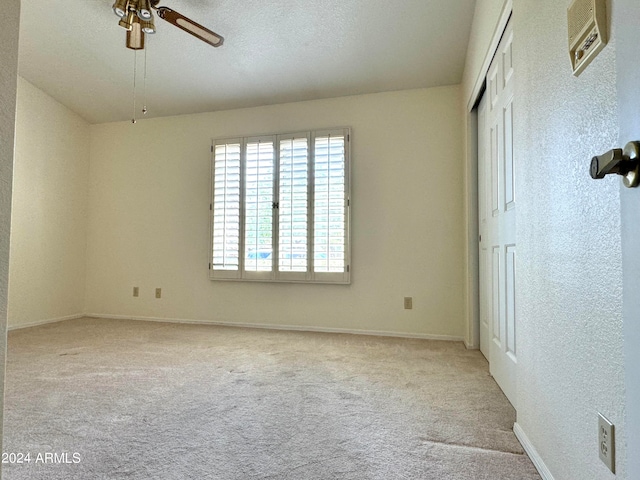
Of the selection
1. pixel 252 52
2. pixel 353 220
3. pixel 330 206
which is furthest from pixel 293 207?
pixel 252 52

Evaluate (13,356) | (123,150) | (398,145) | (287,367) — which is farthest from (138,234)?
(398,145)

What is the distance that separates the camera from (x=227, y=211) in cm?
411

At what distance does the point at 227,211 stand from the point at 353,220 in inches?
Answer: 54.9

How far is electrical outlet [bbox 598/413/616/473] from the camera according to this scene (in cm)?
87

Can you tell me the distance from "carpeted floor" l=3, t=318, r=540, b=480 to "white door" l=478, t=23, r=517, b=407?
0.76 feet

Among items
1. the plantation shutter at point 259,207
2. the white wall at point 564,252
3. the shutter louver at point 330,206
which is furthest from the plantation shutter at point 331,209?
the white wall at point 564,252

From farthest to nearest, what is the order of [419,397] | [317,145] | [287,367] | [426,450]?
[317,145] → [287,367] → [419,397] → [426,450]

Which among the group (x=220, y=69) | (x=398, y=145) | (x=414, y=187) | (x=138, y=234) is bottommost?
(x=138, y=234)

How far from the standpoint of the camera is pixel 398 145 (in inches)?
146

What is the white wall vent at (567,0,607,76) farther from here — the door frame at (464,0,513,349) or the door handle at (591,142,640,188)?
the door frame at (464,0,513,349)

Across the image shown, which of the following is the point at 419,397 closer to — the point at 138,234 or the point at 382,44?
the point at 382,44

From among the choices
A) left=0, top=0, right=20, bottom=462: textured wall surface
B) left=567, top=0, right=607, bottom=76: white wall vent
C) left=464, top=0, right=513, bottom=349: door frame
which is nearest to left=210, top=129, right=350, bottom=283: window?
left=464, top=0, right=513, bottom=349: door frame

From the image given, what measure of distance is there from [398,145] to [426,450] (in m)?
2.85

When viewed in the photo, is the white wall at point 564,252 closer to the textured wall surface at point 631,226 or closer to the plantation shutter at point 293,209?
the textured wall surface at point 631,226
